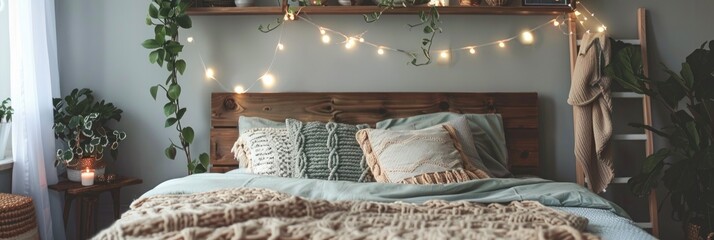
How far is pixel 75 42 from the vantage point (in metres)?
3.35

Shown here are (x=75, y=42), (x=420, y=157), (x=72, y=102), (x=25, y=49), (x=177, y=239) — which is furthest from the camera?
(x=75, y=42)

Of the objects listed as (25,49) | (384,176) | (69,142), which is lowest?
(384,176)

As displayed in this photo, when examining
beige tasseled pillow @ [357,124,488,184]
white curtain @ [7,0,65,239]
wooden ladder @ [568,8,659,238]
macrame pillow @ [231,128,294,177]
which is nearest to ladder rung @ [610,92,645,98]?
wooden ladder @ [568,8,659,238]

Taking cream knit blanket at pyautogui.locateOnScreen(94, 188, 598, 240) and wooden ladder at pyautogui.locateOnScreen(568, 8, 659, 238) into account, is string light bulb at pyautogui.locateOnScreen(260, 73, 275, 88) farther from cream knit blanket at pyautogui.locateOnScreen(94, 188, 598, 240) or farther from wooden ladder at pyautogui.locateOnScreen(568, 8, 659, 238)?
wooden ladder at pyautogui.locateOnScreen(568, 8, 659, 238)

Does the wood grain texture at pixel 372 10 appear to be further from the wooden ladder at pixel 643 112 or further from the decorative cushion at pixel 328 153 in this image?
the decorative cushion at pixel 328 153

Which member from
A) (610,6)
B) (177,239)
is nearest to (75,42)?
(177,239)

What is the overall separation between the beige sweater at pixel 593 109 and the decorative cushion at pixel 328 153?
3.89ft

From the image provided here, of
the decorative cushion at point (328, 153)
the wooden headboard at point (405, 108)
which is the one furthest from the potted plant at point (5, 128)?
the decorative cushion at point (328, 153)

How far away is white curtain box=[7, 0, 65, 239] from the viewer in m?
2.92

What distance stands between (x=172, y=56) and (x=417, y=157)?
1.42m

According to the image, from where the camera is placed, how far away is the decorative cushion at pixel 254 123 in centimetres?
313

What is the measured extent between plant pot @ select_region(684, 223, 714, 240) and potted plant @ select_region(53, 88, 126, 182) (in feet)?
9.70

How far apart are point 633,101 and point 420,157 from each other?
1490 mm

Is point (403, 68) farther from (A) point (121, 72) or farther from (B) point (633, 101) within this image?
(A) point (121, 72)
